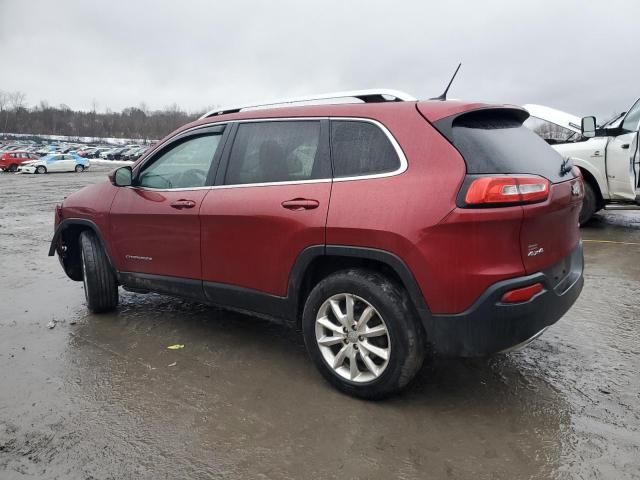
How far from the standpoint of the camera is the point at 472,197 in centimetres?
257

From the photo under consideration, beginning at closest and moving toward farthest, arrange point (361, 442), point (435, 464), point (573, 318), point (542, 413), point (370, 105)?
point (435, 464) < point (361, 442) < point (542, 413) < point (370, 105) < point (573, 318)

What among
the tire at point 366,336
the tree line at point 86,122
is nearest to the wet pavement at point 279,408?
the tire at point 366,336

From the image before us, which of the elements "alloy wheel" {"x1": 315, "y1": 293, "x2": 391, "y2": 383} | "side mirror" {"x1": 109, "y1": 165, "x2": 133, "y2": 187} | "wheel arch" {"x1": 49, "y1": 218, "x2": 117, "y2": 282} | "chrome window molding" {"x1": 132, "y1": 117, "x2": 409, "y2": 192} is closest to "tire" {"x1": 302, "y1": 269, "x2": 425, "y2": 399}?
"alloy wheel" {"x1": 315, "y1": 293, "x2": 391, "y2": 383}

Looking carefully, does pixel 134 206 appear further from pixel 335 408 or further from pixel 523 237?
pixel 523 237

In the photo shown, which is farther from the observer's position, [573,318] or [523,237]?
[573,318]

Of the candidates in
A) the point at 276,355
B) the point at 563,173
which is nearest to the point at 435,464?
the point at 276,355

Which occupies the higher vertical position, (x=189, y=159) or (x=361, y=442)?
(x=189, y=159)

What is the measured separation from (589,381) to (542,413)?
1.86 ft

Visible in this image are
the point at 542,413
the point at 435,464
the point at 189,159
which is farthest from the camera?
the point at 189,159

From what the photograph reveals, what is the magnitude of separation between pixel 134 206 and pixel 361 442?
8.79 feet

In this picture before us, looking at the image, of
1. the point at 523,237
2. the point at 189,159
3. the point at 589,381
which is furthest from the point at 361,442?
the point at 189,159

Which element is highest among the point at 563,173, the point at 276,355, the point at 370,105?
the point at 370,105

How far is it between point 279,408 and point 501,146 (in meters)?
1.96

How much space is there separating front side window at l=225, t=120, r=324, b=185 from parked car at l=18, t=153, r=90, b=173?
124 ft
